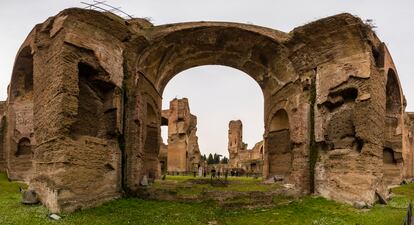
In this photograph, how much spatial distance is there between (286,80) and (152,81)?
217 inches

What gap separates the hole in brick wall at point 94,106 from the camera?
10.1m

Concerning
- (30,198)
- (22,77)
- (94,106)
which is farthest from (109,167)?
(22,77)

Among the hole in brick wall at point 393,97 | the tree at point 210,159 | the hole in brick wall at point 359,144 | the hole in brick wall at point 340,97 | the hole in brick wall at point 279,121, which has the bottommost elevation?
the tree at point 210,159

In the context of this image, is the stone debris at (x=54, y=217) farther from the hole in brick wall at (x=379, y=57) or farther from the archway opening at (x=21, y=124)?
the hole in brick wall at (x=379, y=57)

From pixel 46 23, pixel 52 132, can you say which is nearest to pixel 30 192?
pixel 52 132

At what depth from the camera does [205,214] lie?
9180mm

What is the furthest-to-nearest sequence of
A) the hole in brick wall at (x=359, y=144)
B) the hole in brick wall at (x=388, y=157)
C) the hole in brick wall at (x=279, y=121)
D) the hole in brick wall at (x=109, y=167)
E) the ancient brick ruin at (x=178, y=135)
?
the ancient brick ruin at (x=178, y=135), the hole in brick wall at (x=388, y=157), the hole in brick wall at (x=279, y=121), the hole in brick wall at (x=359, y=144), the hole in brick wall at (x=109, y=167)

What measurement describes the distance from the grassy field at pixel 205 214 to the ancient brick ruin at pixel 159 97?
1.91 ft

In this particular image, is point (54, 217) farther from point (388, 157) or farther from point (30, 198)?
point (388, 157)

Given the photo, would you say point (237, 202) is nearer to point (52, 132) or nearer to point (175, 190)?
point (175, 190)

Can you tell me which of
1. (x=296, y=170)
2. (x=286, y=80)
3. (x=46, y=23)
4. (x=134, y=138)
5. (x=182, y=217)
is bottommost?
(x=182, y=217)

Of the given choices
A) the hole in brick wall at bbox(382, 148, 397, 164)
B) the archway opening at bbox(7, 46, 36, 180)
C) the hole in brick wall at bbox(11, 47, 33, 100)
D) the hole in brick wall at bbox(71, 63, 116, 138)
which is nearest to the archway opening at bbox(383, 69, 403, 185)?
the hole in brick wall at bbox(382, 148, 397, 164)

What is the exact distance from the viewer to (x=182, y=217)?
28.3 feet

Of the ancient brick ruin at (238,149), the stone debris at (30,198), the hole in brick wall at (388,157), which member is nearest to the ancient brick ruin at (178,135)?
the ancient brick ruin at (238,149)
